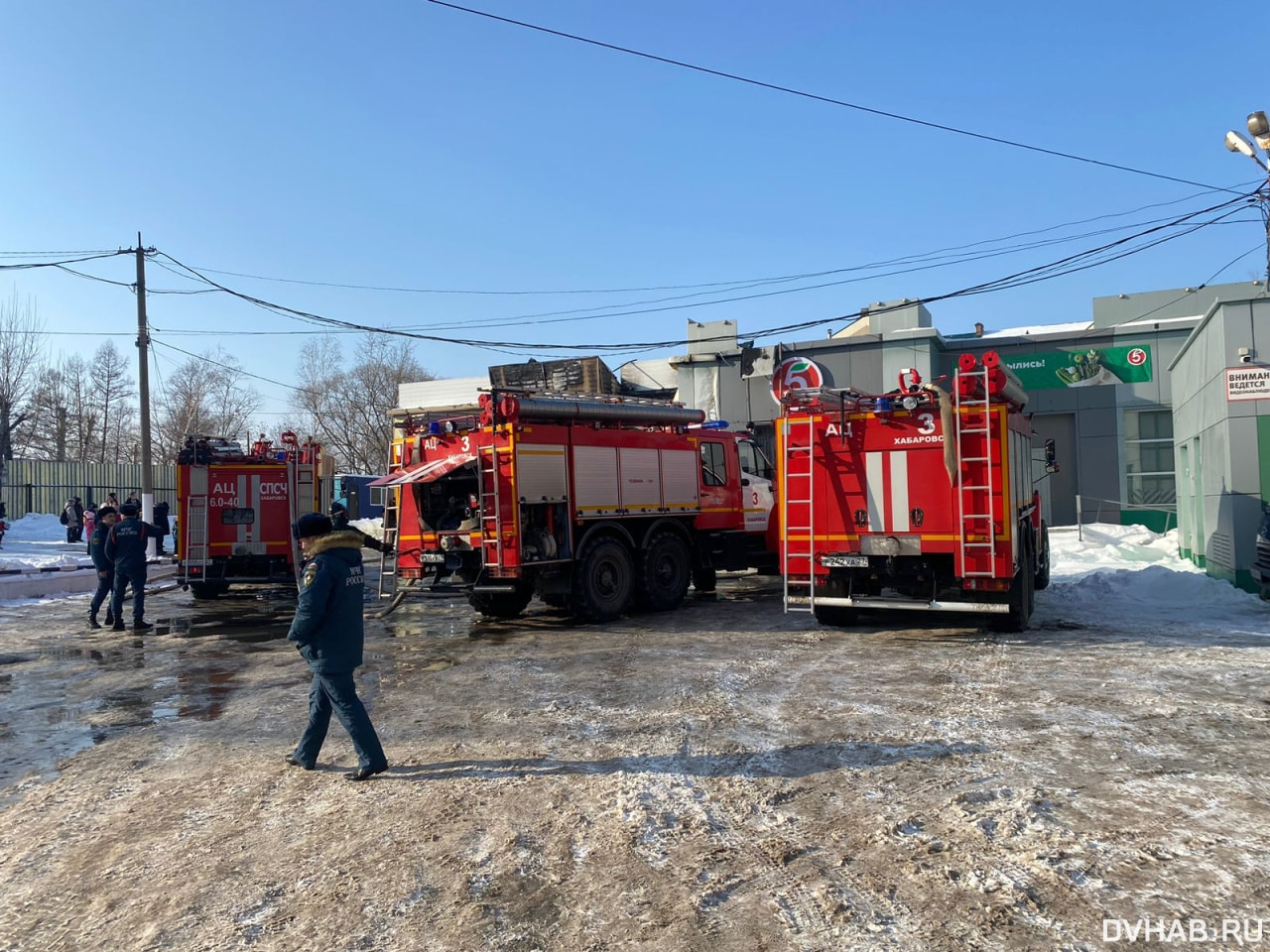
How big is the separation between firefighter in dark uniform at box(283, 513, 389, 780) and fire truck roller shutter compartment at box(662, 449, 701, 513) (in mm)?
8195

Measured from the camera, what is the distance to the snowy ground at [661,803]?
12.7 feet

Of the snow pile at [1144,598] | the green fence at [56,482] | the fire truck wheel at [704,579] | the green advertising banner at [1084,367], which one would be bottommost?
the snow pile at [1144,598]

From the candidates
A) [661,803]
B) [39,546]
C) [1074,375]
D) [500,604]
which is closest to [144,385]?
[39,546]

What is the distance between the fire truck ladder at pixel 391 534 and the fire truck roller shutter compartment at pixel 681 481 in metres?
3.86

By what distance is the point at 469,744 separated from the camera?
255 inches

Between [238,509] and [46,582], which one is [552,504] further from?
[46,582]

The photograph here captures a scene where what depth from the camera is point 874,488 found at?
1073 cm

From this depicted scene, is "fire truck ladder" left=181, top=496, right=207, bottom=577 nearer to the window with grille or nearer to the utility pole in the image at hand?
the utility pole

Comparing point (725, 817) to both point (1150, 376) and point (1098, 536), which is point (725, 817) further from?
point (1150, 376)

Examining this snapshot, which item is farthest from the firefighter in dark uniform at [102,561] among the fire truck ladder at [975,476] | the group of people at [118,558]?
the fire truck ladder at [975,476]

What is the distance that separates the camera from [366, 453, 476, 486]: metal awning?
11.8 meters

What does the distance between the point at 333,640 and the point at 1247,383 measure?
13.2 m

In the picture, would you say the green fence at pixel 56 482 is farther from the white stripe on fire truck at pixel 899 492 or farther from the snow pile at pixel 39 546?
the white stripe on fire truck at pixel 899 492

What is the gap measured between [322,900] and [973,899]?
285cm
